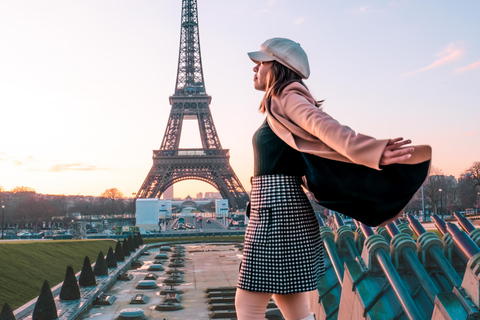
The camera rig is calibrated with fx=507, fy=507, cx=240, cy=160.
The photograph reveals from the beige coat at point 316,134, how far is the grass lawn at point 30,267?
14385 mm

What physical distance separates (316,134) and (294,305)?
1.05 meters

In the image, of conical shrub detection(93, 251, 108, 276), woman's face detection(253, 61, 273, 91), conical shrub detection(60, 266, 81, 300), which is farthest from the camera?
conical shrub detection(93, 251, 108, 276)

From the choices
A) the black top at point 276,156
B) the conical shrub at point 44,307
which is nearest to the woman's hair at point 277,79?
the black top at point 276,156

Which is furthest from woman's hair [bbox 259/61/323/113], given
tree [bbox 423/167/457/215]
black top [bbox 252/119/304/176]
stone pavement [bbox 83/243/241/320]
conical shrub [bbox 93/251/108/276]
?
tree [bbox 423/167/457/215]

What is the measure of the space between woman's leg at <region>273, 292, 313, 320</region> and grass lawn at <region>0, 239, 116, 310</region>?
45.6ft

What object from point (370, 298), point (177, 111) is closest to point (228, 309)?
point (370, 298)

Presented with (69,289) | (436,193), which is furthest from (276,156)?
(436,193)

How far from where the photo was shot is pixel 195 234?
5109 centimetres

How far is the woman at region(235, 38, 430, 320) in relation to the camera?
262cm

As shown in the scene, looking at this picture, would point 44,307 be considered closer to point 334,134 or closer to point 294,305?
point 294,305

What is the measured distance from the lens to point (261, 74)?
115 inches

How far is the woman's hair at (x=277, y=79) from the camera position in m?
2.74

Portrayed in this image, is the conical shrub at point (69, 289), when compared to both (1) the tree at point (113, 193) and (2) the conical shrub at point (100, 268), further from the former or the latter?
(1) the tree at point (113, 193)

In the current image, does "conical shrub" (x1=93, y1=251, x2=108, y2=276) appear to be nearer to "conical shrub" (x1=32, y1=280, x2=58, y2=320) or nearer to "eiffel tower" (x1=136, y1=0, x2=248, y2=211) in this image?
"conical shrub" (x1=32, y1=280, x2=58, y2=320)
